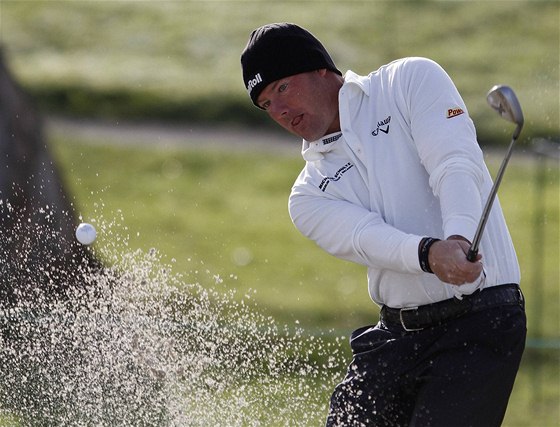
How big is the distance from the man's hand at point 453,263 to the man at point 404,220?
0.11 ft

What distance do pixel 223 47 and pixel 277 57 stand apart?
14958 mm

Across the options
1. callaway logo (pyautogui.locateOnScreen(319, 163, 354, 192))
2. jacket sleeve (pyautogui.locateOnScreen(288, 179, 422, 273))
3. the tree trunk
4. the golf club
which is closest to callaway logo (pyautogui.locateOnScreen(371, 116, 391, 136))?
callaway logo (pyautogui.locateOnScreen(319, 163, 354, 192))

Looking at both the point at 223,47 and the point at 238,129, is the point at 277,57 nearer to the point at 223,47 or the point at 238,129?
the point at 238,129

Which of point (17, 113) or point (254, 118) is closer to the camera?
point (17, 113)

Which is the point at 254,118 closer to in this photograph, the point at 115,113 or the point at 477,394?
the point at 115,113

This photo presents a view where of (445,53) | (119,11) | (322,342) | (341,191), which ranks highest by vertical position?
(341,191)

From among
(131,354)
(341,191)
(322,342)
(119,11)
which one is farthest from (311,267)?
(119,11)

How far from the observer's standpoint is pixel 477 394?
3.97 meters

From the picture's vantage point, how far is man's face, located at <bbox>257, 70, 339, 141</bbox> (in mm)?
4215

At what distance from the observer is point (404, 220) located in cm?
401

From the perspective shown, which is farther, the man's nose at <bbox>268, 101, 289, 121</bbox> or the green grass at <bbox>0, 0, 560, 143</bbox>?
the green grass at <bbox>0, 0, 560, 143</bbox>

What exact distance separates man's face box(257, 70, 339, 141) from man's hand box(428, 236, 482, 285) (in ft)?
2.35

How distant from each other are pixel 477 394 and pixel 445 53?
14567 millimetres

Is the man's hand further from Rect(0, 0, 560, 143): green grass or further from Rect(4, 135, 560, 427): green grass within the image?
Rect(0, 0, 560, 143): green grass
